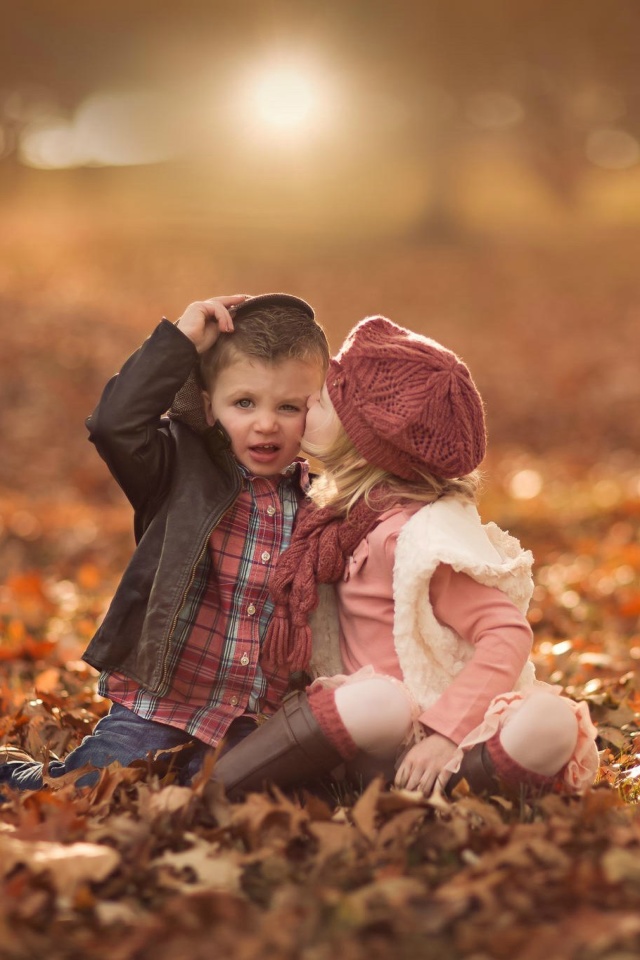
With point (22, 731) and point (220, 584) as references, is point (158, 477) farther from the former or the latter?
point (22, 731)

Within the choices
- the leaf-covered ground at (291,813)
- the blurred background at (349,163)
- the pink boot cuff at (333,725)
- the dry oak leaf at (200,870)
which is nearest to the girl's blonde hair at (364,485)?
the pink boot cuff at (333,725)

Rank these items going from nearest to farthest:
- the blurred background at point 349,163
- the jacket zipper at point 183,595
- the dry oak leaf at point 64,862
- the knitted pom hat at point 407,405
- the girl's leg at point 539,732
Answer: the dry oak leaf at point 64,862
the girl's leg at point 539,732
the knitted pom hat at point 407,405
the jacket zipper at point 183,595
the blurred background at point 349,163

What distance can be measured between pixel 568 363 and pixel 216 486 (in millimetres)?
12477

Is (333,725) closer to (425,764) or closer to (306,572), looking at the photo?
(425,764)

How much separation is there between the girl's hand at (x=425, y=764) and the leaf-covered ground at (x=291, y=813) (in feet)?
0.47

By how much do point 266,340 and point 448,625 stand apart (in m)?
0.95

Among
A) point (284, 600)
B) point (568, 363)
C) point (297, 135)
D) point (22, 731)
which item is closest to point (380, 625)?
point (284, 600)

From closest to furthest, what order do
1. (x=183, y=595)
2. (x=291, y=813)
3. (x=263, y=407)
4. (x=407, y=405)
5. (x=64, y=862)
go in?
(x=64, y=862) → (x=291, y=813) → (x=407, y=405) → (x=183, y=595) → (x=263, y=407)

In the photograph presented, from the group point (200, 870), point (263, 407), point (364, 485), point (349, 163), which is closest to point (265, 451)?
point (263, 407)

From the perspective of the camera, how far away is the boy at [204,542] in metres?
2.89

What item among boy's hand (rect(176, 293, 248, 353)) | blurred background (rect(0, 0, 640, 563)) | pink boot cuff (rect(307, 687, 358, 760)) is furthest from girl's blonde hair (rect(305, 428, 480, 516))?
blurred background (rect(0, 0, 640, 563))

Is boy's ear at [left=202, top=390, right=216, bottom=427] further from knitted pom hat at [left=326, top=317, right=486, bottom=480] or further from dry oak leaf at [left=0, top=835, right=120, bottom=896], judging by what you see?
dry oak leaf at [left=0, top=835, right=120, bottom=896]

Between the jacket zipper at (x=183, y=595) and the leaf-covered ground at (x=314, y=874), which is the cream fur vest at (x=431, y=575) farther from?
the jacket zipper at (x=183, y=595)

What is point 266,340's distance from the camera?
295 centimetres
